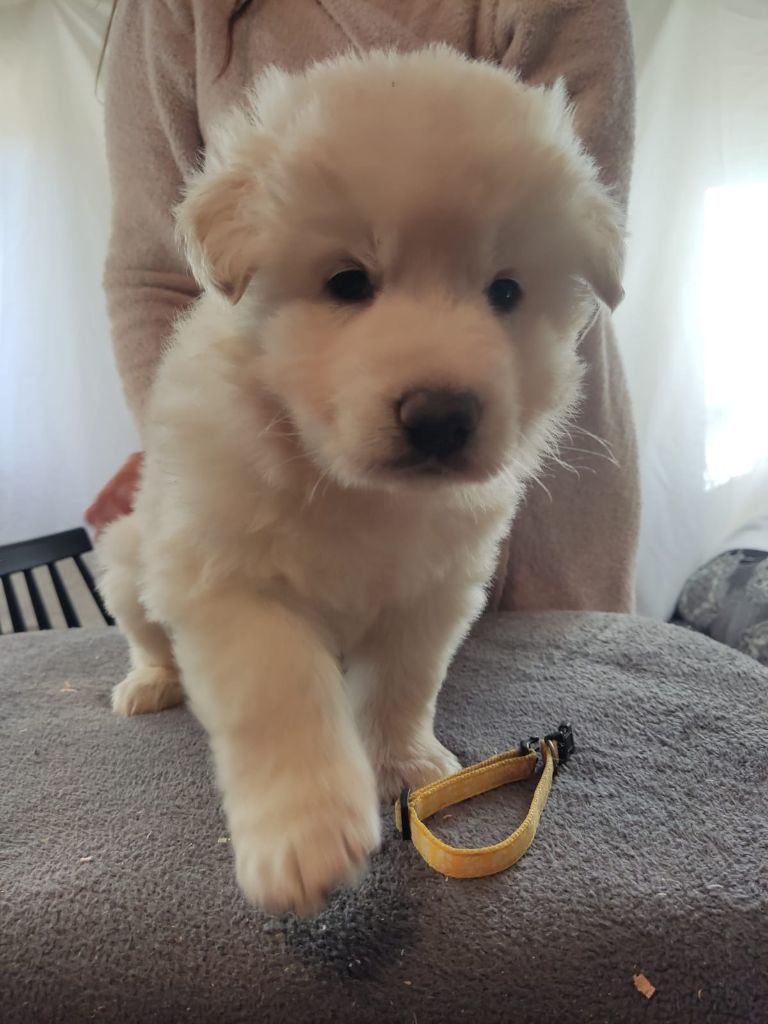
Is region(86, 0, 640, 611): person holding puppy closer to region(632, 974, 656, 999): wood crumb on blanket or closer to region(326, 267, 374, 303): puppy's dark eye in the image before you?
region(326, 267, 374, 303): puppy's dark eye

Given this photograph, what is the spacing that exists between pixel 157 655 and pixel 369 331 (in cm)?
86

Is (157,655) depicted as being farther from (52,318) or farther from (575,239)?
(52,318)

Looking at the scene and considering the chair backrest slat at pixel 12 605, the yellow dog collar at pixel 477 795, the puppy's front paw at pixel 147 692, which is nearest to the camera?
the yellow dog collar at pixel 477 795

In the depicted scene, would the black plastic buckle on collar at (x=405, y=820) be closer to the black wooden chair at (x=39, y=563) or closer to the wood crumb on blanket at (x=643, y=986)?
the wood crumb on blanket at (x=643, y=986)

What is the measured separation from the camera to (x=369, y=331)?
0.88m

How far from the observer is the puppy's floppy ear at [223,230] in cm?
92

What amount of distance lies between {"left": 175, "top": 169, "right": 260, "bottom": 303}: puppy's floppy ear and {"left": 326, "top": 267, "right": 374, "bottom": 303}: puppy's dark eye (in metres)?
0.09

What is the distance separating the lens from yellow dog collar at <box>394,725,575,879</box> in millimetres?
900

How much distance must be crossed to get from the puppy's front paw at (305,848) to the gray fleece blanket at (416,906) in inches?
3.2

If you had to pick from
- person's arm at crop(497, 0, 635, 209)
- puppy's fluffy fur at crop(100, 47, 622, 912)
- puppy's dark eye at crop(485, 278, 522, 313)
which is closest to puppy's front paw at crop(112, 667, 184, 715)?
puppy's fluffy fur at crop(100, 47, 622, 912)

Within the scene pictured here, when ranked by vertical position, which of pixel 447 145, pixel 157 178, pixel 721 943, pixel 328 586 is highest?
pixel 157 178

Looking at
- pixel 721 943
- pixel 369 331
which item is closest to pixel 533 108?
pixel 369 331

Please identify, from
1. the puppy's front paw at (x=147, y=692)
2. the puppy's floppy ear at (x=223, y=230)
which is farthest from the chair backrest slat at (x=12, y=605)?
the puppy's floppy ear at (x=223, y=230)

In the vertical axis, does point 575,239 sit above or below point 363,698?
above
